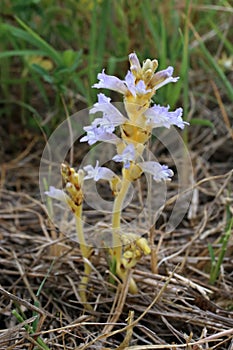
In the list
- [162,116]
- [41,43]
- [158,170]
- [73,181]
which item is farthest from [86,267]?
[41,43]

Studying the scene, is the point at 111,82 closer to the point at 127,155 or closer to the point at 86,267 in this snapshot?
the point at 127,155

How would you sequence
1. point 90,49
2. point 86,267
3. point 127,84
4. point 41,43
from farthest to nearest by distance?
point 90,49 → point 41,43 → point 86,267 → point 127,84

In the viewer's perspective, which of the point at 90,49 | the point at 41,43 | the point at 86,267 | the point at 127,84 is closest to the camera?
the point at 127,84

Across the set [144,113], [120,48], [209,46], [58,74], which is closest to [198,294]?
[144,113]

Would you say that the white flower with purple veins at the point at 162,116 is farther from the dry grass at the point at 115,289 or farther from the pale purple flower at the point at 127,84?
the dry grass at the point at 115,289

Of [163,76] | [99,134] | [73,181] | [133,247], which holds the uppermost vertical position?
[163,76]

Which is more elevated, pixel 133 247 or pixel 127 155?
pixel 127 155

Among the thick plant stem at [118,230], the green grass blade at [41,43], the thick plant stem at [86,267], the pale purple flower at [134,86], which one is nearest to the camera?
the pale purple flower at [134,86]

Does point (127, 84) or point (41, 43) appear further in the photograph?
point (41, 43)

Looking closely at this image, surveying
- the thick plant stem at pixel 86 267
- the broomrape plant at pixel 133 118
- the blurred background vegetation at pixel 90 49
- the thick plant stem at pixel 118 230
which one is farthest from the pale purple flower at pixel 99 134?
the blurred background vegetation at pixel 90 49

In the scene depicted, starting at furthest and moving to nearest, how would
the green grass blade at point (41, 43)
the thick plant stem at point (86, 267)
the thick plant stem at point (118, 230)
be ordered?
the green grass blade at point (41, 43)
the thick plant stem at point (86, 267)
the thick plant stem at point (118, 230)
